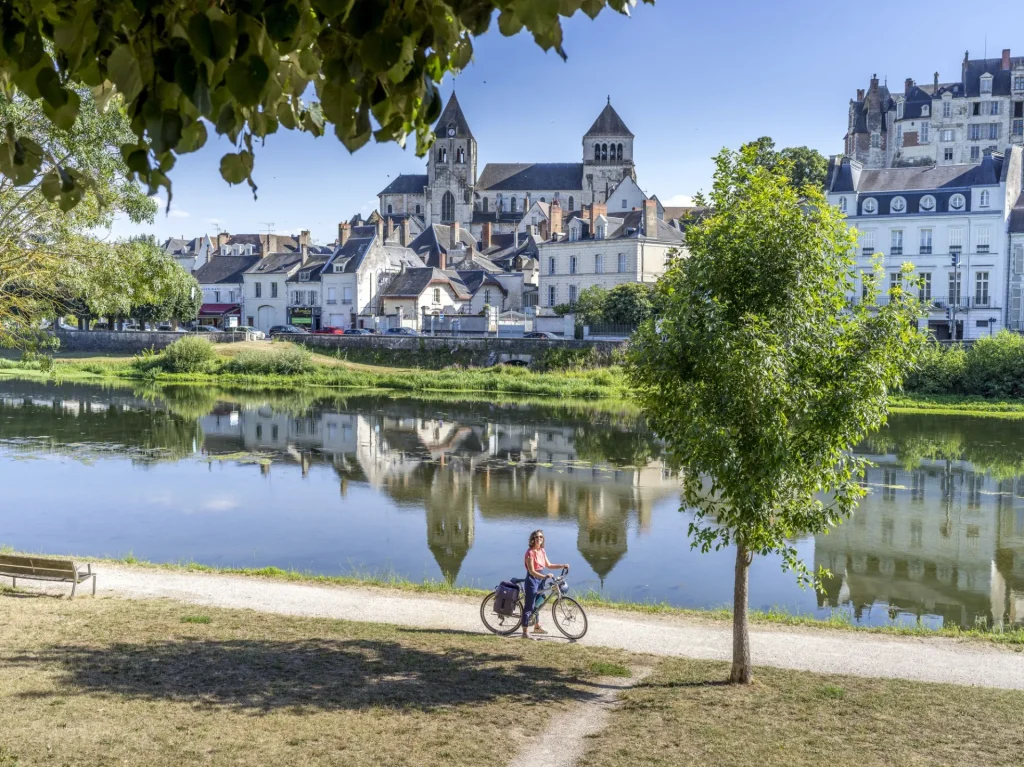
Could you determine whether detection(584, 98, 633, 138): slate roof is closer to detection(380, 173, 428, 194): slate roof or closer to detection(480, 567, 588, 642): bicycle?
detection(380, 173, 428, 194): slate roof

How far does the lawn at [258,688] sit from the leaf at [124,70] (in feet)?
15.5

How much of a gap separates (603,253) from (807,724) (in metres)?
54.6

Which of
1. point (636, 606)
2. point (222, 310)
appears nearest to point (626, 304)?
point (222, 310)

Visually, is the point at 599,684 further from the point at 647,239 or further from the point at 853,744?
the point at 647,239

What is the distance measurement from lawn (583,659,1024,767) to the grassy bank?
2705 millimetres

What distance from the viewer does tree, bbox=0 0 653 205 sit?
2.78 meters

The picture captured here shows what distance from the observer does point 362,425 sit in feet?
116

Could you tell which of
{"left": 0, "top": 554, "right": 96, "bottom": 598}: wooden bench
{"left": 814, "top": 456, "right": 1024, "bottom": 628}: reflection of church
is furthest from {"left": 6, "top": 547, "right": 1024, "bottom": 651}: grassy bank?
{"left": 0, "top": 554, "right": 96, "bottom": 598}: wooden bench

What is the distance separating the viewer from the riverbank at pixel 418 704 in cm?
666

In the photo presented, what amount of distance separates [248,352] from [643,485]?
36.4 metres

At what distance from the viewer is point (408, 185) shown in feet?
327

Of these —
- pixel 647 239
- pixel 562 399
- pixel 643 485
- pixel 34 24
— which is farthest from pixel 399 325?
pixel 34 24

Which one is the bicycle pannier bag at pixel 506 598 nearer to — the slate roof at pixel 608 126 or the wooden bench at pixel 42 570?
the wooden bench at pixel 42 570

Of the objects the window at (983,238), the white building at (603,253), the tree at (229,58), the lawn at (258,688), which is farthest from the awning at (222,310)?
the tree at (229,58)
